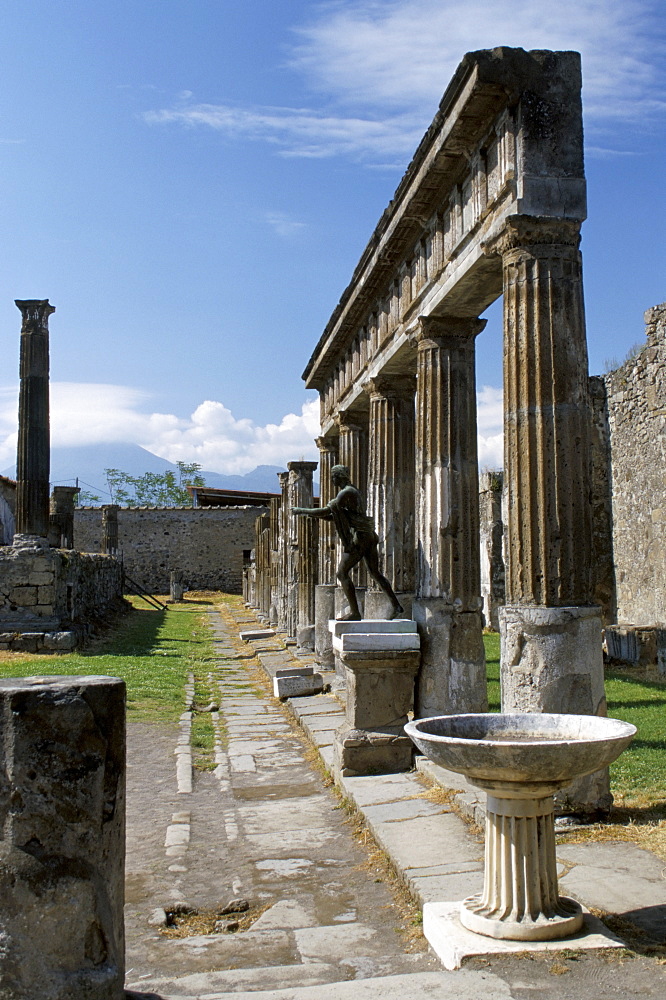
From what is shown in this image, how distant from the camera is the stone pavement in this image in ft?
11.4

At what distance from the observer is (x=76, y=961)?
3.01 metres

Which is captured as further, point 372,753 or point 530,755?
point 372,753

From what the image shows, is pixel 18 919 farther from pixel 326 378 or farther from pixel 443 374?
pixel 326 378

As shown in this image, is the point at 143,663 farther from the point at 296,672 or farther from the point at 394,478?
the point at 394,478

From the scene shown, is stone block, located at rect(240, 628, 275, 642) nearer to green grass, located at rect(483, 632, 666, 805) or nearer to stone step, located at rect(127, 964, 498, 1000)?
green grass, located at rect(483, 632, 666, 805)

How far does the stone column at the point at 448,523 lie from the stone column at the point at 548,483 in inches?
73.3

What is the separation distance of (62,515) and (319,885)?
28197 mm

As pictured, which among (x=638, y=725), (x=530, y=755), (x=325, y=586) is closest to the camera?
(x=530, y=755)

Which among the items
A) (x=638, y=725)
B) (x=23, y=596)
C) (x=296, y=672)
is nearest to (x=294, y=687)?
(x=296, y=672)

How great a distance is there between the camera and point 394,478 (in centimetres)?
1065

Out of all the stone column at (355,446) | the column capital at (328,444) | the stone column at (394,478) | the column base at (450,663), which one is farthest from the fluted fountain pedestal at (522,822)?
the column capital at (328,444)

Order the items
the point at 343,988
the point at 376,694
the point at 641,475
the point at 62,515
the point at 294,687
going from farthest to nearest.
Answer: the point at 62,515 < the point at 641,475 < the point at 294,687 < the point at 376,694 < the point at 343,988

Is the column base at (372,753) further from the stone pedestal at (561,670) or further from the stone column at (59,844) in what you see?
the stone column at (59,844)

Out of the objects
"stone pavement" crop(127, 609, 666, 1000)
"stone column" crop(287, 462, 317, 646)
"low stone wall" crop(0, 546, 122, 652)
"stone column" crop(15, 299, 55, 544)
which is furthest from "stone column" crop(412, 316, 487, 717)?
"stone column" crop(15, 299, 55, 544)
